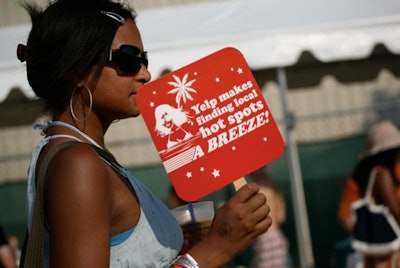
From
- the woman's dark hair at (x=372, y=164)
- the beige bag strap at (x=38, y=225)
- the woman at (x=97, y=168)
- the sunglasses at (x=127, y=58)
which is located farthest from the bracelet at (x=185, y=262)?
the woman's dark hair at (x=372, y=164)

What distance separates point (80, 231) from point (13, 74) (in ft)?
15.7

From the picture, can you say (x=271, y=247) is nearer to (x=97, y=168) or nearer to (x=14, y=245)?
(x=14, y=245)

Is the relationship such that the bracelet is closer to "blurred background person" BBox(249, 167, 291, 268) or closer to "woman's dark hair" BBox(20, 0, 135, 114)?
"woman's dark hair" BBox(20, 0, 135, 114)

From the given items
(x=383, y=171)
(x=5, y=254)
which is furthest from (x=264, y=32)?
(x=5, y=254)

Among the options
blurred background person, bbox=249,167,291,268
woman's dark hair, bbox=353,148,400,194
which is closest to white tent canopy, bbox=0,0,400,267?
blurred background person, bbox=249,167,291,268

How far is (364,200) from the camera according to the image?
18.6 ft

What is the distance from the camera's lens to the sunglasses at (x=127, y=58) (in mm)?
1784

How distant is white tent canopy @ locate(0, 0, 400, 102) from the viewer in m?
6.10

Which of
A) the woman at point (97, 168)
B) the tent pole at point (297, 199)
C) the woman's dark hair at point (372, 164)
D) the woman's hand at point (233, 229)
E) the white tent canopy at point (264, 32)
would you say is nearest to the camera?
the woman at point (97, 168)

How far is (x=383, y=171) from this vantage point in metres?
5.65

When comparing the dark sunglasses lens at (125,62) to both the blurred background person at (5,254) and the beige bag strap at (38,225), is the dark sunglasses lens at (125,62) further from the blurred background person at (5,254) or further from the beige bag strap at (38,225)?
the blurred background person at (5,254)

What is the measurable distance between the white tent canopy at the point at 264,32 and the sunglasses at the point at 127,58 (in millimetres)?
4158

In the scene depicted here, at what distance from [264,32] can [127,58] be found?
450 cm

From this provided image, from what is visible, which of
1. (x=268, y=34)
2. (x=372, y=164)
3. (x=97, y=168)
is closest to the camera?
(x=97, y=168)
